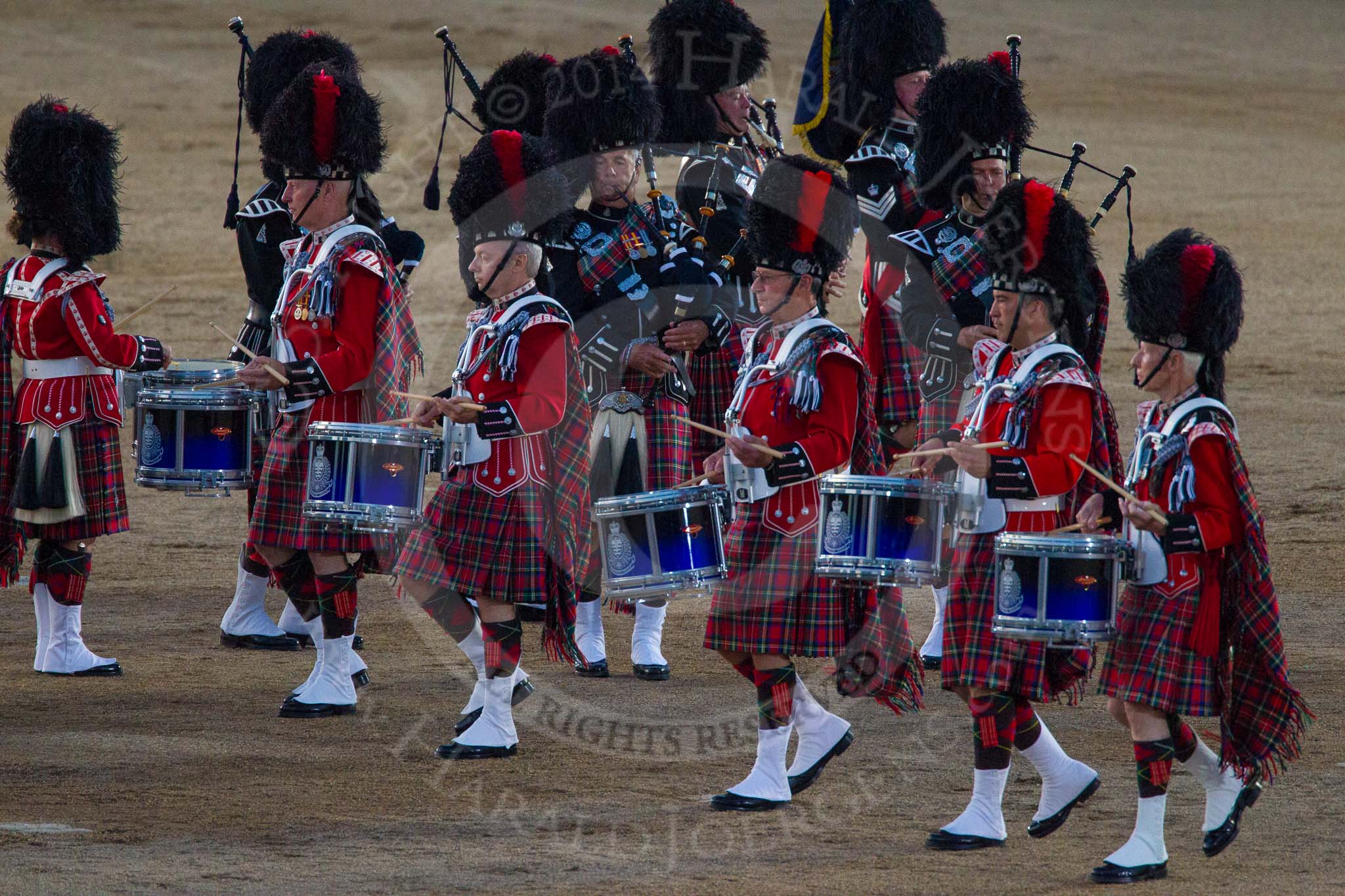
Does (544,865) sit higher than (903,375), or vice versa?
(903,375)

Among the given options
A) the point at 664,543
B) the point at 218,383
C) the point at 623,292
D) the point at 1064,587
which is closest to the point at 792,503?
the point at 664,543

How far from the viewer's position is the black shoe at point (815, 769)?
5.05 metres

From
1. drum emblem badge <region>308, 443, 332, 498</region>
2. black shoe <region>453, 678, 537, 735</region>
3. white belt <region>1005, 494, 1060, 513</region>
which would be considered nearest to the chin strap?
drum emblem badge <region>308, 443, 332, 498</region>

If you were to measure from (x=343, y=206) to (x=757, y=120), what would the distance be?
188 centimetres

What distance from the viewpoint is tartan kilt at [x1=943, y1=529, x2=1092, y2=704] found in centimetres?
446

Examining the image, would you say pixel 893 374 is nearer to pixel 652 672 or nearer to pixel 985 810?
pixel 652 672

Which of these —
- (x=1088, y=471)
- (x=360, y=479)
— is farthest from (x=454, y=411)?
(x=1088, y=471)

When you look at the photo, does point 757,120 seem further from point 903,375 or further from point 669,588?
point 669,588

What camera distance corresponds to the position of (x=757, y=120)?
278 inches

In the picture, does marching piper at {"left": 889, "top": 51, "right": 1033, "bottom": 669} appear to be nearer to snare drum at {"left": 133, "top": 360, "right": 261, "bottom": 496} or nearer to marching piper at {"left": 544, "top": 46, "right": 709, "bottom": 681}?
marching piper at {"left": 544, "top": 46, "right": 709, "bottom": 681}

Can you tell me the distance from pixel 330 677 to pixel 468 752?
2.12 feet

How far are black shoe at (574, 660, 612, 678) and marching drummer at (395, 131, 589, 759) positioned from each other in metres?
0.89

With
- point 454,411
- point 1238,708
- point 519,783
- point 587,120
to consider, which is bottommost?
point 519,783

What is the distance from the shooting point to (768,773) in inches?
193
